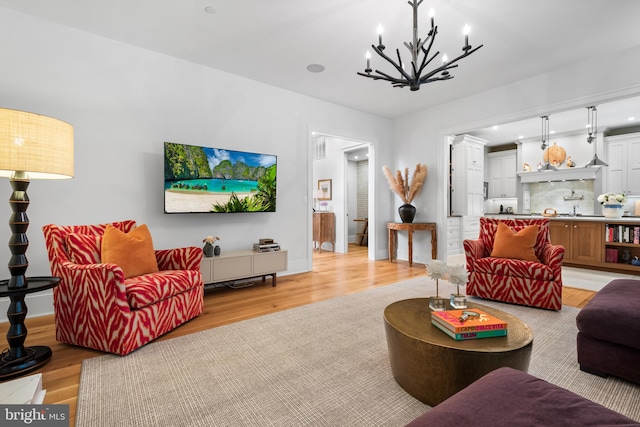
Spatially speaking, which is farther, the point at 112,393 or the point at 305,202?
the point at 305,202

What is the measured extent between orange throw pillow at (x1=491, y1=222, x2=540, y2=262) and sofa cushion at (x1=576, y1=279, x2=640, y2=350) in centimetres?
121

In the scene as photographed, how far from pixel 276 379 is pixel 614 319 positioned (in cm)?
197

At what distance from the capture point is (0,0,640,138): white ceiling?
2.64 metres

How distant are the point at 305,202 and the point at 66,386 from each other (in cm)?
345

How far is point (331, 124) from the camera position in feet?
16.6

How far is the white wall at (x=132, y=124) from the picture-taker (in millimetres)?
2807

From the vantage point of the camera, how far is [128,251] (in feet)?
8.02

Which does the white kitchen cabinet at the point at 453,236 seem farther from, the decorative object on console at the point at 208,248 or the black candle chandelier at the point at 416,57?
the decorative object on console at the point at 208,248

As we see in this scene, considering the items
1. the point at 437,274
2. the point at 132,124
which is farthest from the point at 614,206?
the point at 132,124

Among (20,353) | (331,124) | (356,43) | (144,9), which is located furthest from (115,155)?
(331,124)

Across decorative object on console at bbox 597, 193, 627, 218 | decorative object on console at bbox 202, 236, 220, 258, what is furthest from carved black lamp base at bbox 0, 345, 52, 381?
decorative object on console at bbox 597, 193, 627, 218

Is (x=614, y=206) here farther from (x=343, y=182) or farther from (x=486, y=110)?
(x=343, y=182)

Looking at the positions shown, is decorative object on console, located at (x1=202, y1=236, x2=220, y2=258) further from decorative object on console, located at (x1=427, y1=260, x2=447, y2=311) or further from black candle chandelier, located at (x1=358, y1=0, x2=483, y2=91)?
decorative object on console, located at (x1=427, y1=260, x2=447, y2=311)

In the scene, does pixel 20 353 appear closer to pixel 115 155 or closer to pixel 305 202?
pixel 115 155
